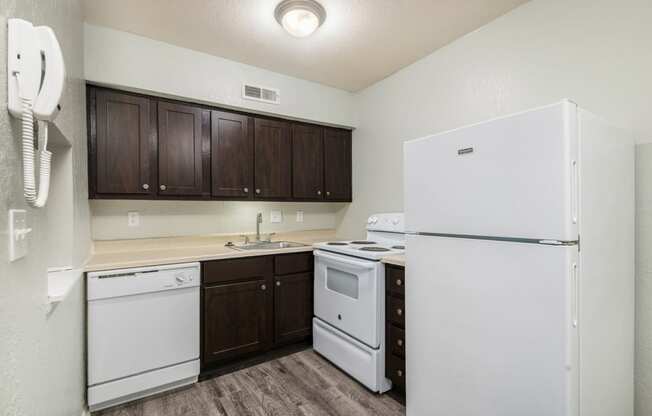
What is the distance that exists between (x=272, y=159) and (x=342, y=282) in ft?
4.36

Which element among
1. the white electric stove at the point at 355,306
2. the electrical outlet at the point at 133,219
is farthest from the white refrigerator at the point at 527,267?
the electrical outlet at the point at 133,219

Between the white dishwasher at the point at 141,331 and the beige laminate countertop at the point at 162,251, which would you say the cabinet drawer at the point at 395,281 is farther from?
the white dishwasher at the point at 141,331

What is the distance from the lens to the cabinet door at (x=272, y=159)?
282 centimetres

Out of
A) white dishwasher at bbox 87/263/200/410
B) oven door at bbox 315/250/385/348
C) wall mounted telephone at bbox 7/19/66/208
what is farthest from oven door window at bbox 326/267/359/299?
wall mounted telephone at bbox 7/19/66/208

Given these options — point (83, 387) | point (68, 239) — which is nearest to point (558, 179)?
point (68, 239)

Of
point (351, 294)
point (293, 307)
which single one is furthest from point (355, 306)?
point (293, 307)

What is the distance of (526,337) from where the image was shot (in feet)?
3.97

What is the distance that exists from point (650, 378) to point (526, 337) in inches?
32.9

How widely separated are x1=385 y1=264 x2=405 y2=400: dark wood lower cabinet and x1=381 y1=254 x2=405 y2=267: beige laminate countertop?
0.12 feet

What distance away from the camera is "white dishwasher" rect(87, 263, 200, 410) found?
1.83 meters

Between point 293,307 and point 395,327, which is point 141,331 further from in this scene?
point 395,327

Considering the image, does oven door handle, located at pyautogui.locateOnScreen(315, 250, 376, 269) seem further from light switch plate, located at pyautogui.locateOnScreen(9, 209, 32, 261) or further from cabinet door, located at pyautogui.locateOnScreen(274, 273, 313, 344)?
light switch plate, located at pyautogui.locateOnScreen(9, 209, 32, 261)

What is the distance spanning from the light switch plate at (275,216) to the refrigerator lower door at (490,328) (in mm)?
1810

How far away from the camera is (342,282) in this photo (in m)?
2.31
